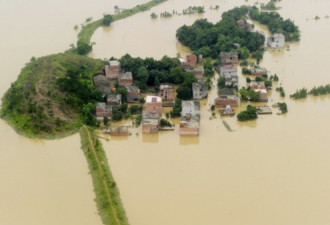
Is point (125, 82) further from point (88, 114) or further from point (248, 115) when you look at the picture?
point (248, 115)

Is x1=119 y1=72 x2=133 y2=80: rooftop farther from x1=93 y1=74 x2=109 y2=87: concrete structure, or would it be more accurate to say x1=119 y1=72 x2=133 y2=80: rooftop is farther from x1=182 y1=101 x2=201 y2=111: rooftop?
x1=182 y1=101 x2=201 y2=111: rooftop

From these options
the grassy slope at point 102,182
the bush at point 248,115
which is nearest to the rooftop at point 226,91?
the bush at point 248,115

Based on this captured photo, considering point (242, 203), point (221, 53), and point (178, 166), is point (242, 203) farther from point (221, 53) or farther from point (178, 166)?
point (221, 53)

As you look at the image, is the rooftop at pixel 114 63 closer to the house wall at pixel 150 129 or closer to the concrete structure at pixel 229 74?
the concrete structure at pixel 229 74

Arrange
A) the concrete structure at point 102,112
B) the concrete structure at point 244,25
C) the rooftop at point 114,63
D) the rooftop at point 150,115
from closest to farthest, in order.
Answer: the rooftop at point 150,115 → the concrete structure at point 102,112 → the rooftop at point 114,63 → the concrete structure at point 244,25

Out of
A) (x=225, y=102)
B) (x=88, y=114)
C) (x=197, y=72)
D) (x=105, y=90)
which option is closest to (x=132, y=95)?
(x=105, y=90)

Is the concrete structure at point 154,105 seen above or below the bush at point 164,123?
above

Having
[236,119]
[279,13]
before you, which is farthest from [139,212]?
[279,13]
